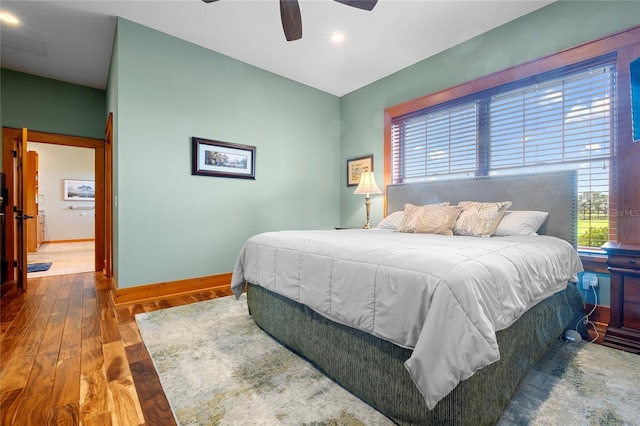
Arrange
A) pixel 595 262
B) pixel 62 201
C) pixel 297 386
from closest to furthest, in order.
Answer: pixel 297 386 < pixel 595 262 < pixel 62 201

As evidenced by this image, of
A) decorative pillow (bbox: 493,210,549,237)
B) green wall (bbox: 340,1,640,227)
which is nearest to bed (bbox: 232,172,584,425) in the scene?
decorative pillow (bbox: 493,210,549,237)

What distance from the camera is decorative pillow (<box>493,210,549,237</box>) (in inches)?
90.9

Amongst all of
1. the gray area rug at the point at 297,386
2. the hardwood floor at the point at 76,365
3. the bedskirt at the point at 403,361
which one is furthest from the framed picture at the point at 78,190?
the bedskirt at the point at 403,361

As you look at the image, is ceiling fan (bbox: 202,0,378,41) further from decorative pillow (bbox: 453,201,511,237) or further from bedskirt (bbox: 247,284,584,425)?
bedskirt (bbox: 247,284,584,425)

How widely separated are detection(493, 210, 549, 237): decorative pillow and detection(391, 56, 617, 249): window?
0.40 metres

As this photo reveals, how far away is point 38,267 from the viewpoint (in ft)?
14.9

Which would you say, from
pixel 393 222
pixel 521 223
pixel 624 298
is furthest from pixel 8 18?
pixel 624 298

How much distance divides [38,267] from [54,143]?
6.55 feet

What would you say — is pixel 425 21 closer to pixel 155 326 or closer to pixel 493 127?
pixel 493 127

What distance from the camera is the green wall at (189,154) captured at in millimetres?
2924

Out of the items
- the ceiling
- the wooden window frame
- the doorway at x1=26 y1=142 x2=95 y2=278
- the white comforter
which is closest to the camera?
the white comforter

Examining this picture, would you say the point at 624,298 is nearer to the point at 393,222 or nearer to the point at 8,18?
the point at 393,222

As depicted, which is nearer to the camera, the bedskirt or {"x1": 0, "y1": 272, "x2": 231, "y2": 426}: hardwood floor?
the bedskirt

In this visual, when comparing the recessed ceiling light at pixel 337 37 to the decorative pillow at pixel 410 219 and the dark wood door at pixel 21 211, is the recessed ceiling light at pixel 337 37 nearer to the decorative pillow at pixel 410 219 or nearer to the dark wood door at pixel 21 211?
the decorative pillow at pixel 410 219
